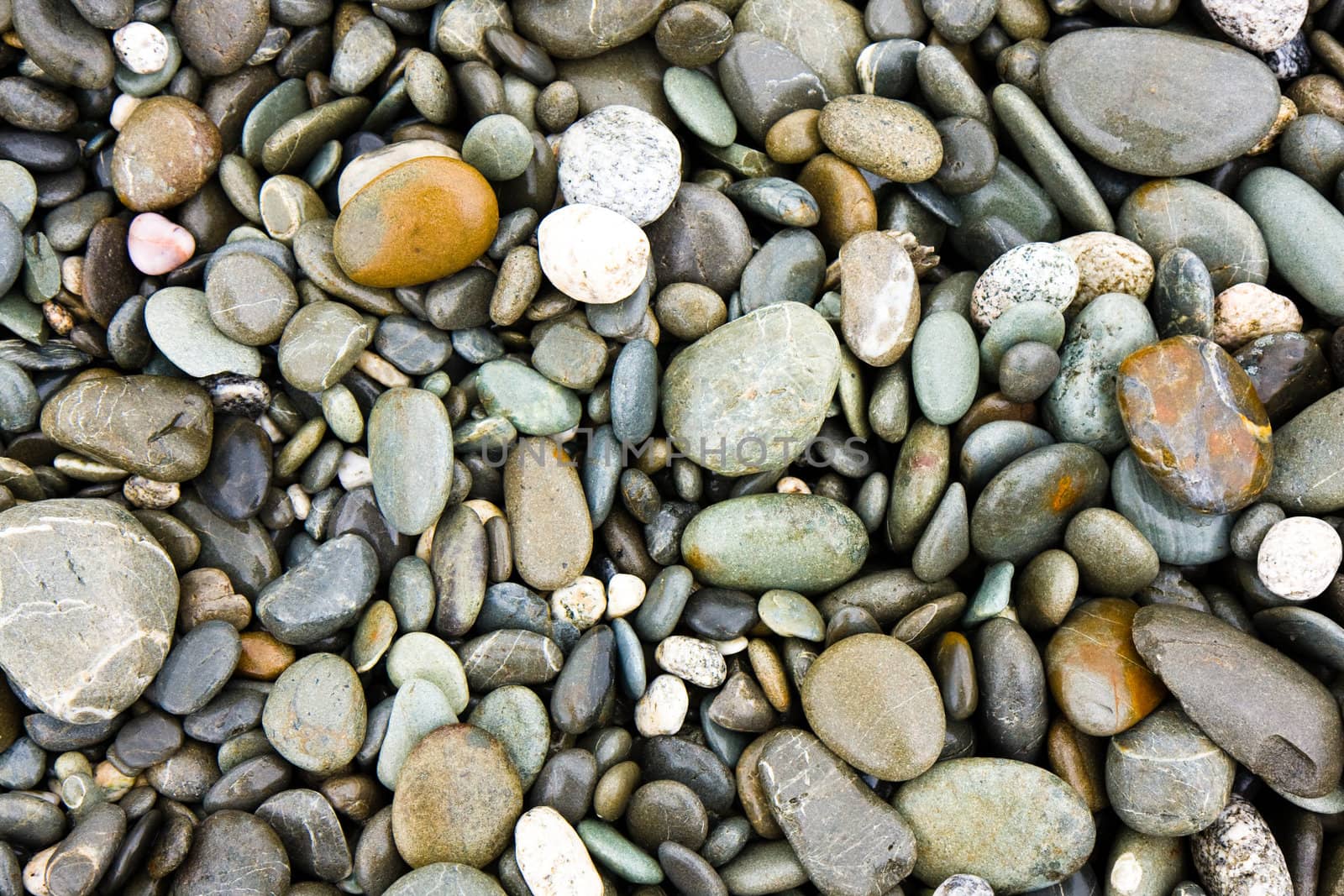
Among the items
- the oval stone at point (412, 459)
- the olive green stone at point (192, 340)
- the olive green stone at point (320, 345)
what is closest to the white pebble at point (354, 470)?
the oval stone at point (412, 459)

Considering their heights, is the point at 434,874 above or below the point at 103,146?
below

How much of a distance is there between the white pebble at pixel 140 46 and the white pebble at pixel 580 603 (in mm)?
1987

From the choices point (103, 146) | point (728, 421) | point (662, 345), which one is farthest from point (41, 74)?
point (728, 421)

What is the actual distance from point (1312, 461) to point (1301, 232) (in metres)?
0.76

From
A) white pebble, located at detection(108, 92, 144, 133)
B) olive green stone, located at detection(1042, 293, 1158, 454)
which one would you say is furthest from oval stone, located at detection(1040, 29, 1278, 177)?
white pebble, located at detection(108, 92, 144, 133)

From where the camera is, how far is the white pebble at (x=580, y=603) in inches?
107

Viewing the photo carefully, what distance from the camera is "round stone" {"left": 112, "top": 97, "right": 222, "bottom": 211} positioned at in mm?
2803

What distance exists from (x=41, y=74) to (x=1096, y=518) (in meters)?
3.31

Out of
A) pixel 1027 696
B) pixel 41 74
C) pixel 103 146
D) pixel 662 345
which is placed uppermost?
pixel 41 74

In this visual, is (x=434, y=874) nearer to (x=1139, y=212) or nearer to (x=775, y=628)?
(x=775, y=628)

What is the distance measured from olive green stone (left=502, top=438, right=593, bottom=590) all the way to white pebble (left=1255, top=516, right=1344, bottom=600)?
1.85 meters

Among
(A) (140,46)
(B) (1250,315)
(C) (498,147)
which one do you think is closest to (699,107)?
(C) (498,147)

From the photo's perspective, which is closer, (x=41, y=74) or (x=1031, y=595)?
(x=1031, y=595)

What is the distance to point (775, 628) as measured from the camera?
2.65 meters
